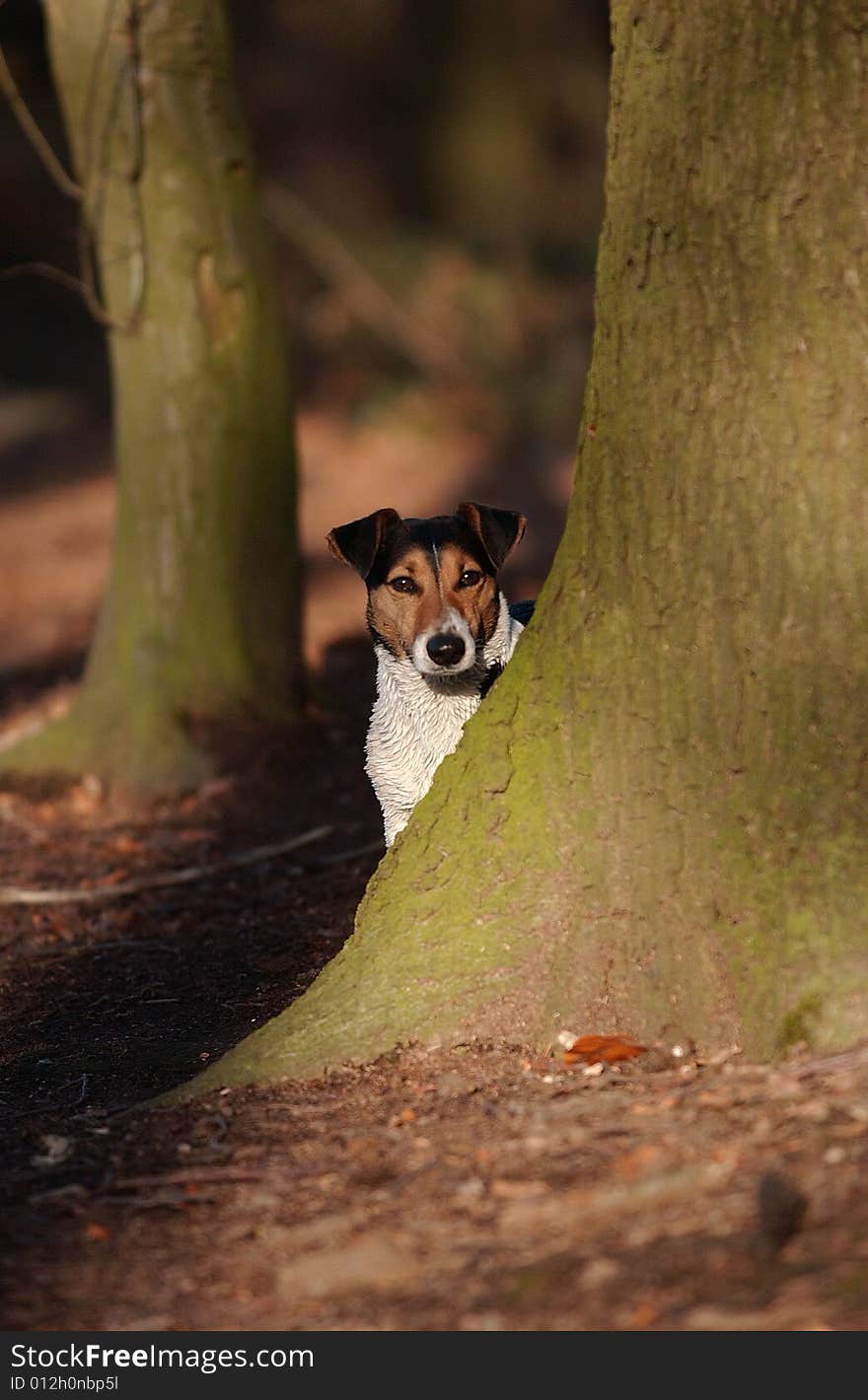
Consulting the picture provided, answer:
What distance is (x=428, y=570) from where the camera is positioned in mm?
5887

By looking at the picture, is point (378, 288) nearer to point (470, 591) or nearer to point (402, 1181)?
point (470, 591)

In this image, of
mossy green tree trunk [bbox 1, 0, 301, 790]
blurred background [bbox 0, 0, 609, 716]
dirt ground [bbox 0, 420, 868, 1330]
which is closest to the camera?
dirt ground [bbox 0, 420, 868, 1330]

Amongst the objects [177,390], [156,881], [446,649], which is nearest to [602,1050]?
[446,649]

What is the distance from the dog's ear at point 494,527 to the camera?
235 inches

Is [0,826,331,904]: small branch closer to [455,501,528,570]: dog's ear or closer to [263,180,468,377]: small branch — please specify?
[455,501,528,570]: dog's ear

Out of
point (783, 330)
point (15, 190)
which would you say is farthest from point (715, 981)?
point (15, 190)

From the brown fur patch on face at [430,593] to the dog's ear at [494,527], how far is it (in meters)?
0.08

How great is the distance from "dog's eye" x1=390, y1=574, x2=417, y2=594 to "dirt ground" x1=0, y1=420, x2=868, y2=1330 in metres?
1.38

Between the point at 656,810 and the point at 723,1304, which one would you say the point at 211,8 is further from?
the point at 723,1304

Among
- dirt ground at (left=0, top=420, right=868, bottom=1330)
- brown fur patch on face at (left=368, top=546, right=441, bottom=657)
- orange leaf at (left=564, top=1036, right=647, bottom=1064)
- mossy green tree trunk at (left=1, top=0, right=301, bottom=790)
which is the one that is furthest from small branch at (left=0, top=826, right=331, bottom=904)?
orange leaf at (left=564, top=1036, right=647, bottom=1064)

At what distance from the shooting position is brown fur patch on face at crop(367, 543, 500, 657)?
5.83m

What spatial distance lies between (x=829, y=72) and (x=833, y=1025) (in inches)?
92.3

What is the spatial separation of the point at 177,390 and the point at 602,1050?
5336 millimetres

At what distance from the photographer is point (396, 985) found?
463 cm
